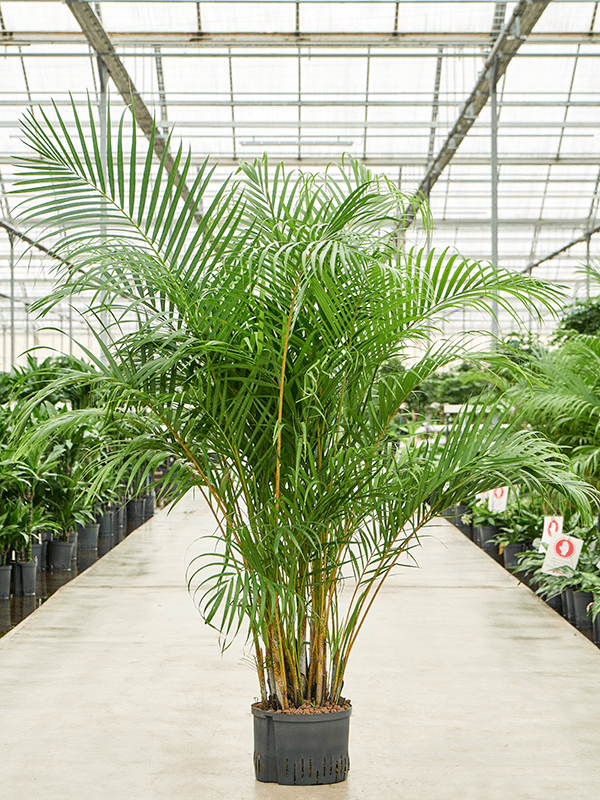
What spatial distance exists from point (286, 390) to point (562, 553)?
91.5 inches

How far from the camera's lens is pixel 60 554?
19.6 ft

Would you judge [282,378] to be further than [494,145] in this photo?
No

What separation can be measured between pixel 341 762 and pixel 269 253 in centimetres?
149

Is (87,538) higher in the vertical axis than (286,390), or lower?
lower

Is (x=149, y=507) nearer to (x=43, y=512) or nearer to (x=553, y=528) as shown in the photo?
(x=43, y=512)

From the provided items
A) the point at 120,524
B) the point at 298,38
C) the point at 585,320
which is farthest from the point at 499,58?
the point at 120,524

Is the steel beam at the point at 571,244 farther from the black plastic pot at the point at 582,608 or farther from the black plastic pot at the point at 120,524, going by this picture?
the black plastic pot at the point at 582,608

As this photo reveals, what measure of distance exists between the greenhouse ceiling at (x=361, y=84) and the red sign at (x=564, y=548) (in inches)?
144

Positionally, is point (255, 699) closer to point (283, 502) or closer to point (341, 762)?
point (341, 762)

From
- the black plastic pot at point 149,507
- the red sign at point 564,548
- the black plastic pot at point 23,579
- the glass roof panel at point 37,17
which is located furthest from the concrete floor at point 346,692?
the glass roof panel at point 37,17

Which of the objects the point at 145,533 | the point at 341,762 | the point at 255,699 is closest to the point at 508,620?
the point at 255,699

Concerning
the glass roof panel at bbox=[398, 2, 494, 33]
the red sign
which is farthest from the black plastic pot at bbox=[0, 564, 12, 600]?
the glass roof panel at bbox=[398, 2, 494, 33]

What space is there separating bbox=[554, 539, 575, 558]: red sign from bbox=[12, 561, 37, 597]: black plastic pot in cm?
306

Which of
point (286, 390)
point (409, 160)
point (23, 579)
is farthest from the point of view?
point (409, 160)
